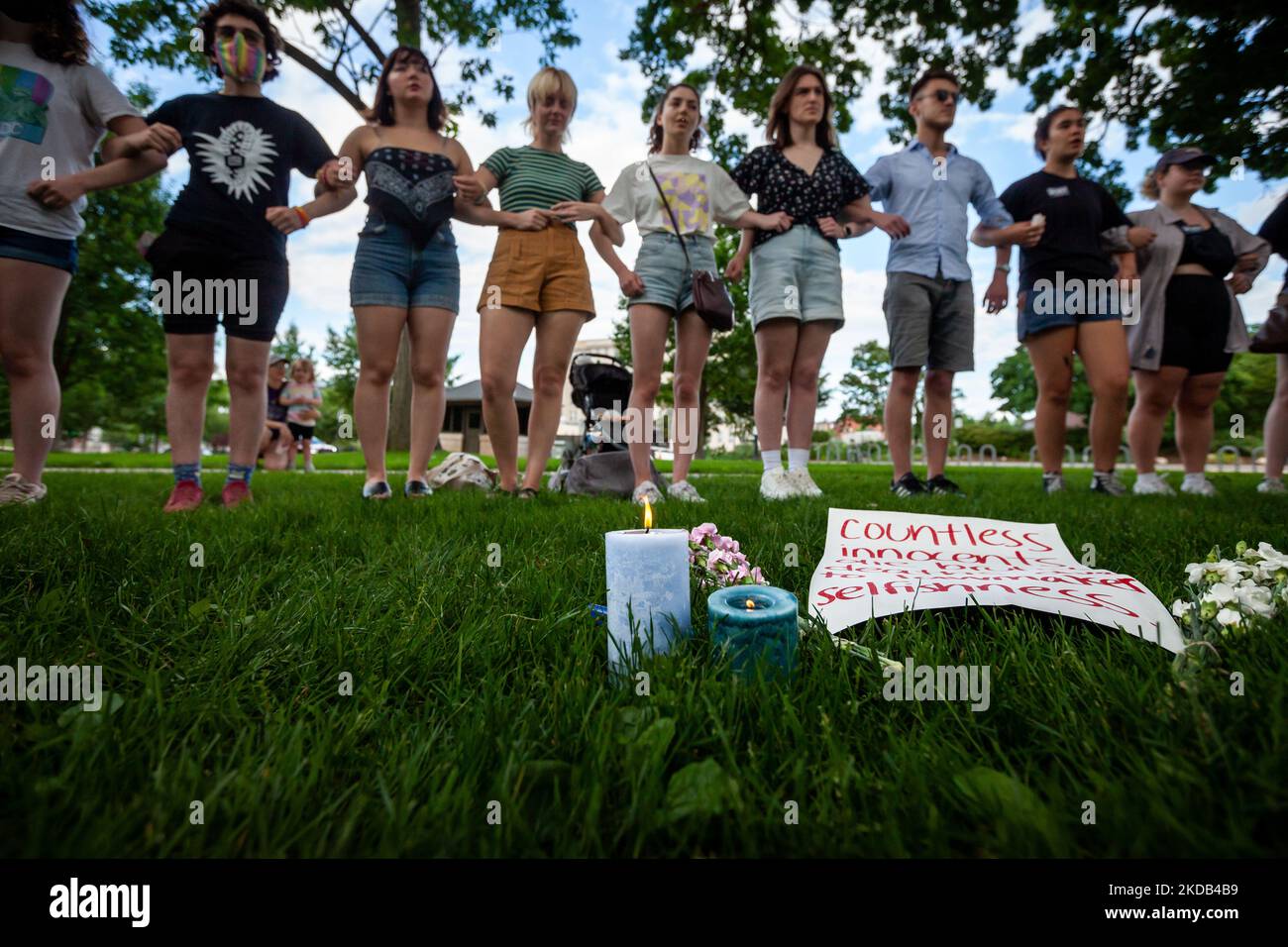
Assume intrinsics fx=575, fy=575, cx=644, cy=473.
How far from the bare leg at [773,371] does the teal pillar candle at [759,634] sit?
10.3 feet

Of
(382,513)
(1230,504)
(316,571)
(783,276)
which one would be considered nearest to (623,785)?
(316,571)

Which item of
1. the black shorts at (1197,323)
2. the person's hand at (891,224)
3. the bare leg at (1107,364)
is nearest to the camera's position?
the person's hand at (891,224)

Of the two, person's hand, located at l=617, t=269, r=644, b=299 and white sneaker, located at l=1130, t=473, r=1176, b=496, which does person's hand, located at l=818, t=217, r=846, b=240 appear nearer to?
person's hand, located at l=617, t=269, r=644, b=299

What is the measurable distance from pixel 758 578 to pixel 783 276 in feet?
10.7

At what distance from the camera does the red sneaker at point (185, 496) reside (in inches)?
124

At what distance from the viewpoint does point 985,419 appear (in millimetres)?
49594

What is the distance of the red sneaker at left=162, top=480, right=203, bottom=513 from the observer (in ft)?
10.3

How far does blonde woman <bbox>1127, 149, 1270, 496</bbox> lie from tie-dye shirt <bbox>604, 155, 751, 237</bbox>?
4078 millimetres

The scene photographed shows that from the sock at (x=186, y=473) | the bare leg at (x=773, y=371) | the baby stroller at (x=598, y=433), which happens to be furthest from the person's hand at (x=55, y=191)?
the bare leg at (x=773, y=371)

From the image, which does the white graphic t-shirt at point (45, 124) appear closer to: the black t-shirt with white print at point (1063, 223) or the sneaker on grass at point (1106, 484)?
the black t-shirt with white print at point (1063, 223)

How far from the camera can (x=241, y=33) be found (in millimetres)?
3199

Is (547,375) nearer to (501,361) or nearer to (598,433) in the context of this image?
(501,361)

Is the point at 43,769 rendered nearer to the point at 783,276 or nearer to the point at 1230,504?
the point at 783,276

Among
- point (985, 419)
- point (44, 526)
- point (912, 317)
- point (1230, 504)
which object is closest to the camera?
point (44, 526)
